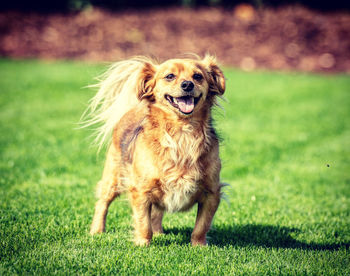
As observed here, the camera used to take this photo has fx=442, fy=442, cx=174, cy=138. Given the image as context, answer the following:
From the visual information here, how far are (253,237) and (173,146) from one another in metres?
1.28

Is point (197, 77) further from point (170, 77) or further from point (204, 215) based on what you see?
point (204, 215)

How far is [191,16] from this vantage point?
1639 centimetres

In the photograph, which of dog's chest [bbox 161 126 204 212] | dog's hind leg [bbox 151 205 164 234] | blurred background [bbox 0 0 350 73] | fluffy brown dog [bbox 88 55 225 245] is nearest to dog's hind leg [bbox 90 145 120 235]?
fluffy brown dog [bbox 88 55 225 245]

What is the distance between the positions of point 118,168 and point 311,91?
8.49m

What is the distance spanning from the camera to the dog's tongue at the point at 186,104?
3775mm

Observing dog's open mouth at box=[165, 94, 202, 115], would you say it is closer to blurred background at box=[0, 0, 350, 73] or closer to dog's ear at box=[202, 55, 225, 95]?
dog's ear at box=[202, 55, 225, 95]

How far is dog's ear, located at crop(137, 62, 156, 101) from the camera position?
4.02 meters

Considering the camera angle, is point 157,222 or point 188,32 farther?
point 188,32

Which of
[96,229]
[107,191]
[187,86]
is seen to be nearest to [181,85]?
[187,86]

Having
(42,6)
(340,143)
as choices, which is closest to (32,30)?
(42,6)

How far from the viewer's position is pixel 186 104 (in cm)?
382

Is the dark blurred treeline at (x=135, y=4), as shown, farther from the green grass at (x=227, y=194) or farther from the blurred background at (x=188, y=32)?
the green grass at (x=227, y=194)

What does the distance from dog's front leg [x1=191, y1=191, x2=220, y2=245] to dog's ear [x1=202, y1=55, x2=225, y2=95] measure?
943 millimetres

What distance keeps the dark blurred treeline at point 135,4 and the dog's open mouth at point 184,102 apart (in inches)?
571
